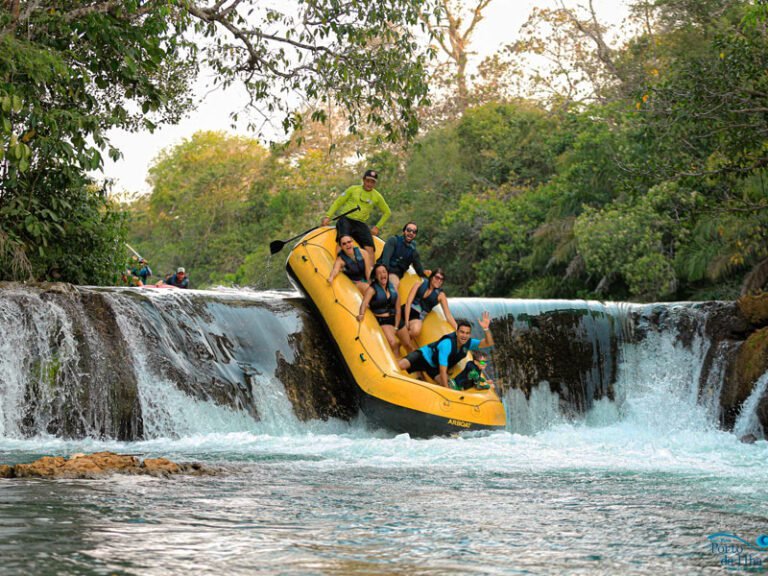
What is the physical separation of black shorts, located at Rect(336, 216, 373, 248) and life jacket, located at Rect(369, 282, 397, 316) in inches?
36.6

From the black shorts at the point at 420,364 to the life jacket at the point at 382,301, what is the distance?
3.09 feet

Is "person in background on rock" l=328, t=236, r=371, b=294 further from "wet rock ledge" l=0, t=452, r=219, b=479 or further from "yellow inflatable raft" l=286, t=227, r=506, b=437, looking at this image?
"wet rock ledge" l=0, t=452, r=219, b=479

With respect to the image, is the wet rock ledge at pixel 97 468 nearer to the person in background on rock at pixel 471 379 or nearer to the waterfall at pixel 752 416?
the person in background on rock at pixel 471 379

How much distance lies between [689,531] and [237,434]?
6.49 metres

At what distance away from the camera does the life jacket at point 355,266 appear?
13.2 m

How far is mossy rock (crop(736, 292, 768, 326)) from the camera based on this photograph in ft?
45.9

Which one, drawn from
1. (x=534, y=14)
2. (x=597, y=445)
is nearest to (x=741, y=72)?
(x=597, y=445)

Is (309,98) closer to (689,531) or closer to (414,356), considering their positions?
(414,356)

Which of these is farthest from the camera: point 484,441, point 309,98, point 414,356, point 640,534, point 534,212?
point 534,212

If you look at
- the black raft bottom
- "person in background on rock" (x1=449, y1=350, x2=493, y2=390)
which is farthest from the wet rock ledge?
"person in background on rock" (x1=449, y1=350, x2=493, y2=390)

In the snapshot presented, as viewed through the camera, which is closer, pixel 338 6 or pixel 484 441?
pixel 484 441

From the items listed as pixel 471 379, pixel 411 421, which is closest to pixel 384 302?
pixel 471 379

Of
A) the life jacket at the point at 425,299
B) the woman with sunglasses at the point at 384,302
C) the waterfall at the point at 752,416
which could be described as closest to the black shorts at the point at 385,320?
the woman with sunglasses at the point at 384,302

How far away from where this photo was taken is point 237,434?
446 inches
